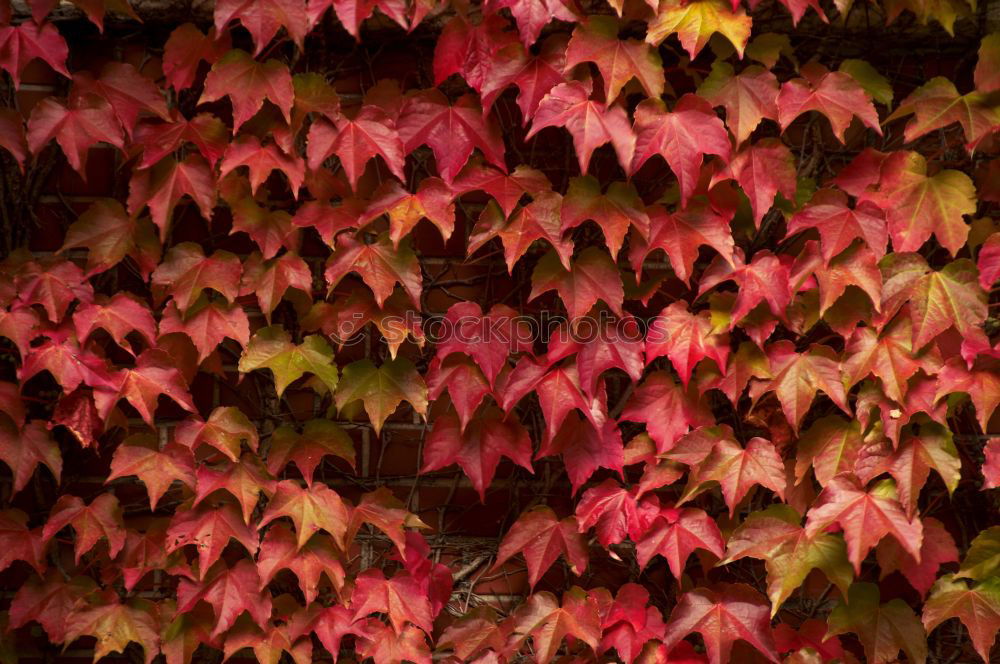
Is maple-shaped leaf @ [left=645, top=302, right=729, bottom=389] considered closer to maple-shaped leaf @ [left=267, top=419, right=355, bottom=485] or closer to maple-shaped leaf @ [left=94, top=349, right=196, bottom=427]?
maple-shaped leaf @ [left=267, top=419, right=355, bottom=485]

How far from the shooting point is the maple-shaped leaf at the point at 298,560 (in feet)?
6.22

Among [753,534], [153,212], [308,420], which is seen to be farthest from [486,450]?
[153,212]

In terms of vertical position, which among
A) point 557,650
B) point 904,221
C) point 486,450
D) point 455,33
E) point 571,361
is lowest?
point 557,650

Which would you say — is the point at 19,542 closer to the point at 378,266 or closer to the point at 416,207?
the point at 378,266

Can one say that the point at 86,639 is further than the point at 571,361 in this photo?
Yes

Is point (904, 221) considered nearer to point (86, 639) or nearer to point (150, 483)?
point (150, 483)

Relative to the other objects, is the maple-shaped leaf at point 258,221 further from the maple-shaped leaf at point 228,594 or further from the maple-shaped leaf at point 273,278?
the maple-shaped leaf at point 228,594

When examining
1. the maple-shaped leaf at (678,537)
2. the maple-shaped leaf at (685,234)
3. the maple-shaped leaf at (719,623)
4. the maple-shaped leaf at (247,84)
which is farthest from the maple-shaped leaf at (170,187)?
the maple-shaped leaf at (719,623)

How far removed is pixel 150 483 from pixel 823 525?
1.32 metres

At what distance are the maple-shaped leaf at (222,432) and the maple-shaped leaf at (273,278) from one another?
0.22m

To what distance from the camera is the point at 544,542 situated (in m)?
1.93

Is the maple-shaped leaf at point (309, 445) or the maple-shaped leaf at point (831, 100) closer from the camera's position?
the maple-shaped leaf at point (831, 100)

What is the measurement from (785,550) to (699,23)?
1.04 metres

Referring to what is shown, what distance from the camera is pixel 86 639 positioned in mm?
2072
